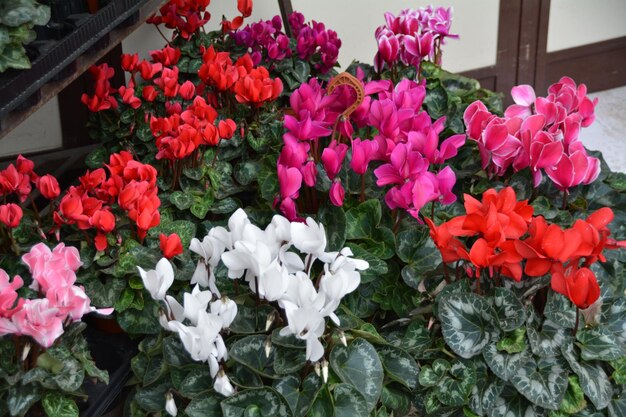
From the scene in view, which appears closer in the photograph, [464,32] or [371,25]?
[371,25]

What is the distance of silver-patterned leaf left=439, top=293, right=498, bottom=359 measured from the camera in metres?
1.34

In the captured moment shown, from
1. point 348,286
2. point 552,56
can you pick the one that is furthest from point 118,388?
point 552,56

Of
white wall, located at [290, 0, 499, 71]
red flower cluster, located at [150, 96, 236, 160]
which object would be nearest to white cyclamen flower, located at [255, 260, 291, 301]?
red flower cluster, located at [150, 96, 236, 160]

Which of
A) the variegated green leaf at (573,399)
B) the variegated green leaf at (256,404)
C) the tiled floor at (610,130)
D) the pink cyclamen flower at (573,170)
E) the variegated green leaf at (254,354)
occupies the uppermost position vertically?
the pink cyclamen flower at (573,170)

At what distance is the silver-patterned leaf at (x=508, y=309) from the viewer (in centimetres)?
132

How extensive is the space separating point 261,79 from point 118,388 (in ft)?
2.64

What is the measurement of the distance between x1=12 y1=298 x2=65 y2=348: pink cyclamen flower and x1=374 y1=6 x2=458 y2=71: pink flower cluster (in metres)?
1.16

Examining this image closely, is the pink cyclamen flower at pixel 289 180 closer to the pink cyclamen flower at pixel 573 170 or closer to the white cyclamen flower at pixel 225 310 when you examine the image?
the white cyclamen flower at pixel 225 310

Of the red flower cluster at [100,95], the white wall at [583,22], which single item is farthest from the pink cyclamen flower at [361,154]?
the white wall at [583,22]

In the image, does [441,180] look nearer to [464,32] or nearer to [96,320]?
[96,320]

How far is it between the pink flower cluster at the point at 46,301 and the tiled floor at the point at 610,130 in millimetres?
2621

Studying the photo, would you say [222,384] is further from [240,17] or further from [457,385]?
[240,17]

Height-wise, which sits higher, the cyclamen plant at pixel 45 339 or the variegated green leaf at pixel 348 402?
the cyclamen plant at pixel 45 339

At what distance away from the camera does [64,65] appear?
1281 mm
